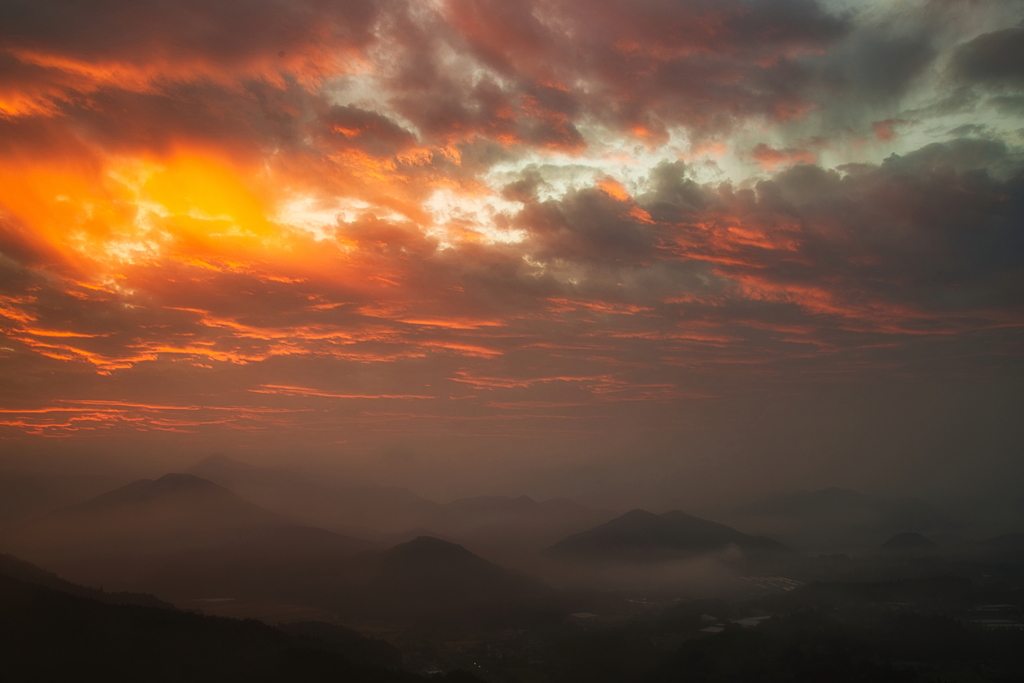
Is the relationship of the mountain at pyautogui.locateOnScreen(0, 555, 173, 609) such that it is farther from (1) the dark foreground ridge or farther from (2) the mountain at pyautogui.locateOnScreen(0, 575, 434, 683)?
(1) the dark foreground ridge

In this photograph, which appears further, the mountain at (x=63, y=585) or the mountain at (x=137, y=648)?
the mountain at (x=63, y=585)

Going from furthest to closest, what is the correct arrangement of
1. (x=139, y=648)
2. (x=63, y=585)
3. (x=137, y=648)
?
(x=63, y=585)
(x=139, y=648)
(x=137, y=648)

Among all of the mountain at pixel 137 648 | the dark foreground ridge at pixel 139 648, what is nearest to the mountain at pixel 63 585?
the mountain at pixel 137 648

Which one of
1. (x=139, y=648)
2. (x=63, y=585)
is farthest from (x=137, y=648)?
(x=63, y=585)

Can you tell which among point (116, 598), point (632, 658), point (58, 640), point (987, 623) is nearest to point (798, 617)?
point (632, 658)

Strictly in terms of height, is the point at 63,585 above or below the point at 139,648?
below

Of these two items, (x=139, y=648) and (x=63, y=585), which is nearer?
(x=139, y=648)

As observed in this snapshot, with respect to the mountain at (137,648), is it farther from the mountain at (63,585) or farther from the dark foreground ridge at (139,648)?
the mountain at (63,585)

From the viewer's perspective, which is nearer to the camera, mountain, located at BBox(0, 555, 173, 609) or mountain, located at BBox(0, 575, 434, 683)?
mountain, located at BBox(0, 575, 434, 683)

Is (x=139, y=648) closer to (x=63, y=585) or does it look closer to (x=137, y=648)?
(x=137, y=648)

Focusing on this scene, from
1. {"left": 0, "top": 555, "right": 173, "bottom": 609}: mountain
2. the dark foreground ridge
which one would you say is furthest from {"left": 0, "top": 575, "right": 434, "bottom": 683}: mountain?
{"left": 0, "top": 555, "right": 173, "bottom": 609}: mountain

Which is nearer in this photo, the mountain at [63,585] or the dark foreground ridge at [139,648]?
the dark foreground ridge at [139,648]
